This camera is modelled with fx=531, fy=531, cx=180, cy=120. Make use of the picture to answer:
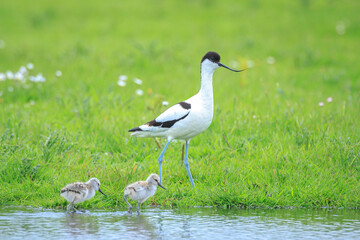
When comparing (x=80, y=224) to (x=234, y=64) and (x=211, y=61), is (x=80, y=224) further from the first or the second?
(x=234, y=64)

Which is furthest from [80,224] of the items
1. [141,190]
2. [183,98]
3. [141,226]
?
[183,98]

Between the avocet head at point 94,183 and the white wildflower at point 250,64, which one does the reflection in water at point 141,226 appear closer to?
the avocet head at point 94,183

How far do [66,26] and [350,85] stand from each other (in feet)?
34.0

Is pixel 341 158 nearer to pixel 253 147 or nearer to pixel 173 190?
pixel 253 147

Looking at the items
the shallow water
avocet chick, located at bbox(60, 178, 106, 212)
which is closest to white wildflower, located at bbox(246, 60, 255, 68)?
the shallow water

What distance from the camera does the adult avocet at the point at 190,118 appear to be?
21.8 ft

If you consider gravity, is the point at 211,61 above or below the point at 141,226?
above

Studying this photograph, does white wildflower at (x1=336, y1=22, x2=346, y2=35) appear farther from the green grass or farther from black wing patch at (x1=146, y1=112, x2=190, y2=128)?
black wing patch at (x1=146, y1=112, x2=190, y2=128)

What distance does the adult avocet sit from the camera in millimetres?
6652

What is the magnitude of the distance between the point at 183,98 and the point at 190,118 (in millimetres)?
3854

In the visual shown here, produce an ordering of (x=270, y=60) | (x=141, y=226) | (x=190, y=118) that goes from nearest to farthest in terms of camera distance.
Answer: (x=141, y=226) < (x=190, y=118) < (x=270, y=60)

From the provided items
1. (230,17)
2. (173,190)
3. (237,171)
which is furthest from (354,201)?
(230,17)

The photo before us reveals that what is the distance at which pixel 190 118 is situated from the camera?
6637 millimetres

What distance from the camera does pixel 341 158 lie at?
7.03 metres
